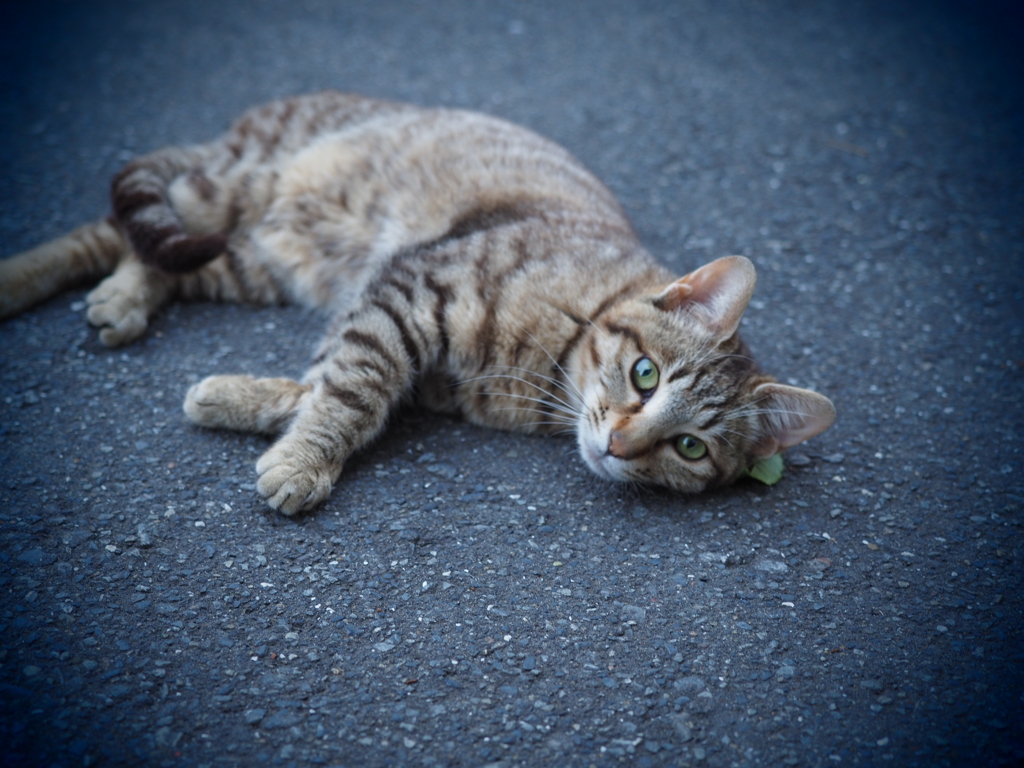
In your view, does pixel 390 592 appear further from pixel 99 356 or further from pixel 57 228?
pixel 57 228

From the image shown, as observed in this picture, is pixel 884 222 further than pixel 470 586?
Yes

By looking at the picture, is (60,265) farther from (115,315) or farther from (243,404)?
(243,404)

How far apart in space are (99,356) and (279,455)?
1.14m

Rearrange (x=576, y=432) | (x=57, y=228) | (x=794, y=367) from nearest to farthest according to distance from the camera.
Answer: (x=576, y=432)
(x=794, y=367)
(x=57, y=228)

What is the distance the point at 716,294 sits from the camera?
271 centimetres

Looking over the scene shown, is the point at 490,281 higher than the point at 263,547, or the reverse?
the point at 490,281

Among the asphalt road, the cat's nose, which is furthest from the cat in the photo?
the asphalt road

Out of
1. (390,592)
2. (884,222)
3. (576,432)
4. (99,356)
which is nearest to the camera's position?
(390,592)

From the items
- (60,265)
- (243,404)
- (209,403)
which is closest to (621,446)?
(243,404)

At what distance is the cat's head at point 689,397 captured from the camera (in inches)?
104

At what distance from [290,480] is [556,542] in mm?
898

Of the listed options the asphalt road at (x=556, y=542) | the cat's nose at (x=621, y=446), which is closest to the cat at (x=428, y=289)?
the cat's nose at (x=621, y=446)

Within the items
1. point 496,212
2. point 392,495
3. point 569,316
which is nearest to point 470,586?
point 392,495

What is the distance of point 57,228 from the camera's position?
12.8 ft
